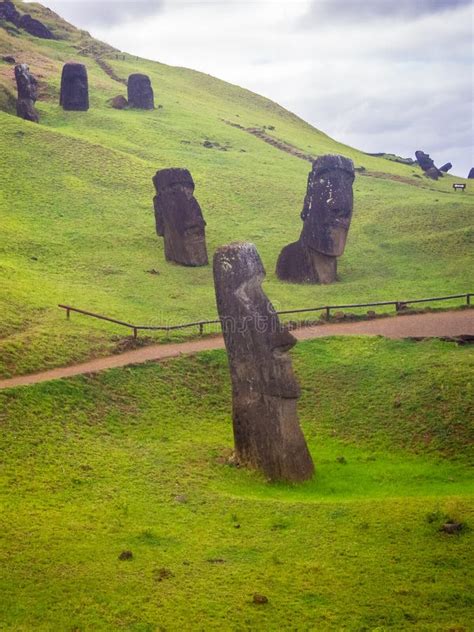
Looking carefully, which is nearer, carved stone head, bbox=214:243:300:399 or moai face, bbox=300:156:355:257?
carved stone head, bbox=214:243:300:399

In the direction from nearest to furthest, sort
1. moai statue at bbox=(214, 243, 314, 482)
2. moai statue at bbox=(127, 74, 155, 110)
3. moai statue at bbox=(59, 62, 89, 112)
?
moai statue at bbox=(214, 243, 314, 482)
moai statue at bbox=(59, 62, 89, 112)
moai statue at bbox=(127, 74, 155, 110)

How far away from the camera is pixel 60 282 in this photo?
127ft

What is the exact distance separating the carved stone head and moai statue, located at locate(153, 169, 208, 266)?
22.0 metres

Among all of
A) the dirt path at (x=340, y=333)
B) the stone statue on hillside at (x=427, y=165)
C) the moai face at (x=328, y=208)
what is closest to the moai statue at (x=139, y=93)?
the stone statue on hillside at (x=427, y=165)

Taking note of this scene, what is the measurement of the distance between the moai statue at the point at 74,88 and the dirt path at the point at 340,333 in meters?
43.0

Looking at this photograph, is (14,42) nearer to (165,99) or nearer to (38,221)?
(165,99)

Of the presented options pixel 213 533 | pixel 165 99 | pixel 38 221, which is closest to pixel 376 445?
pixel 213 533

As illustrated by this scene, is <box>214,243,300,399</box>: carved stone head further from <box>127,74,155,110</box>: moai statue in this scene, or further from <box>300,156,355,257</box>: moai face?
<box>127,74,155,110</box>: moai statue

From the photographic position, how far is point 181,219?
44031 mm

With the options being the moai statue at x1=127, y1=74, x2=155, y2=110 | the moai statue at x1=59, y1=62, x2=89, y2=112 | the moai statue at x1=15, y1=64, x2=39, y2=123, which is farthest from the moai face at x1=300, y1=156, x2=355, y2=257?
the moai statue at x1=127, y1=74, x2=155, y2=110

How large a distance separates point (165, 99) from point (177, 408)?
62.5 meters

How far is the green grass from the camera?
15.2 meters

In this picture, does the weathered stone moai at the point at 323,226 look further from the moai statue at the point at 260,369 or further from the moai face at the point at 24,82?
the moai face at the point at 24,82

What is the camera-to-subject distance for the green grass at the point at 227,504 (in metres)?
15.2
